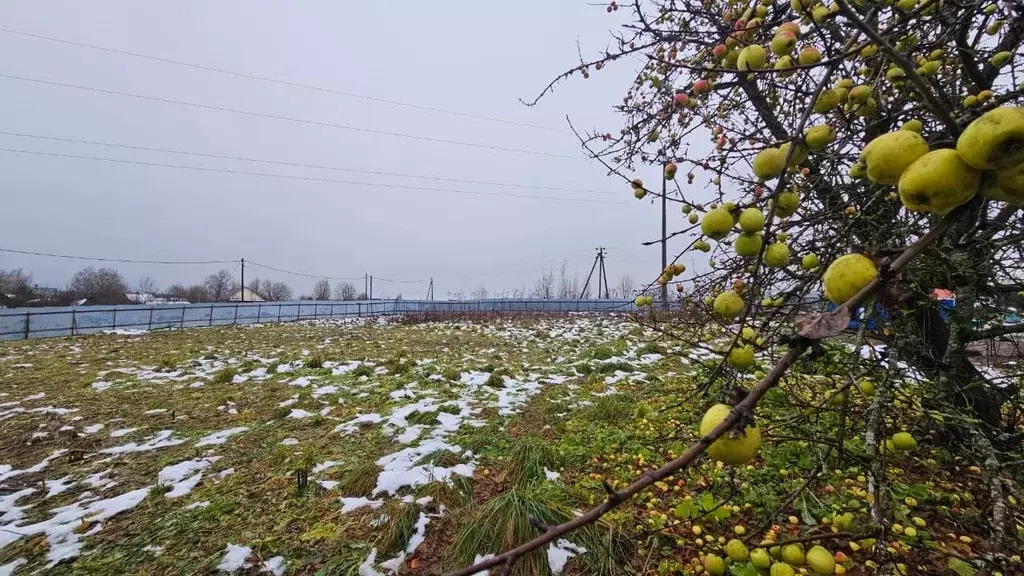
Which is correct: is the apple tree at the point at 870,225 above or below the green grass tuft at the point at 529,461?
above

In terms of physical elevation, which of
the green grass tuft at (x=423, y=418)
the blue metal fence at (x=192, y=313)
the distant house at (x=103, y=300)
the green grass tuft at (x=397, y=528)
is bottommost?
the green grass tuft at (x=397, y=528)

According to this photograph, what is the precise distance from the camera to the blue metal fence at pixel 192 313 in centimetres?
1342

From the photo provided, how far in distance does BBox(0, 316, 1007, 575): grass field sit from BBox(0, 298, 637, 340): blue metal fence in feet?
8.55

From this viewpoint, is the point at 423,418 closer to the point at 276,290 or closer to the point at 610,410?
the point at 610,410

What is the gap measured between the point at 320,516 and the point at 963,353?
3.84 meters

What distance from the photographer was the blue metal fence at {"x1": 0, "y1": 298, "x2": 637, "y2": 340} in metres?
13.4

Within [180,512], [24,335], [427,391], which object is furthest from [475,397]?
[24,335]

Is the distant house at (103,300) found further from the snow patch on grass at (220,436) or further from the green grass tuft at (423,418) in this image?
the green grass tuft at (423,418)

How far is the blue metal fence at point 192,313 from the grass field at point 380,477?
8.55 ft

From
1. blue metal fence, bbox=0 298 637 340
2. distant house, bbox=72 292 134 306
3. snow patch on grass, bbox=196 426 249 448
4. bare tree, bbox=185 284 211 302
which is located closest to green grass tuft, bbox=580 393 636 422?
blue metal fence, bbox=0 298 637 340

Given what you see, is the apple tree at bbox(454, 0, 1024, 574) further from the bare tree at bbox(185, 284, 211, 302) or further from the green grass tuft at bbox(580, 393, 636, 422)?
the bare tree at bbox(185, 284, 211, 302)

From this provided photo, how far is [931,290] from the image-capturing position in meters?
2.49

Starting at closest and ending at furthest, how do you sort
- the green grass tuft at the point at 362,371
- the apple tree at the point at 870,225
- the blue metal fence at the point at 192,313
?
the apple tree at the point at 870,225
the green grass tuft at the point at 362,371
the blue metal fence at the point at 192,313

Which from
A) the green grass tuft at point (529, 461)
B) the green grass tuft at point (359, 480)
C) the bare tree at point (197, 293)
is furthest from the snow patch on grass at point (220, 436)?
the bare tree at point (197, 293)
